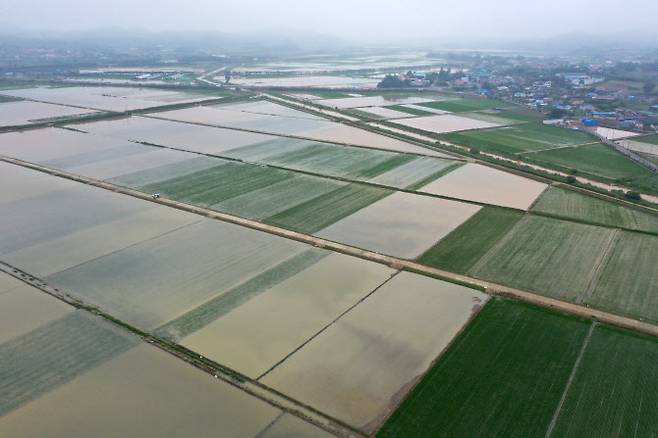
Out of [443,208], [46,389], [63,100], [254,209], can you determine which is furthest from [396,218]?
[63,100]

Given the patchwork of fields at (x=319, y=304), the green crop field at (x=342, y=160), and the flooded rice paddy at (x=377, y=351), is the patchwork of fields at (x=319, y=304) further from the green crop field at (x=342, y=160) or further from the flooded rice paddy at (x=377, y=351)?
the green crop field at (x=342, y=160)

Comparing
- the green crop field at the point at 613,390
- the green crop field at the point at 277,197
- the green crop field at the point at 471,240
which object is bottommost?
the green crop field at the point at 613,390

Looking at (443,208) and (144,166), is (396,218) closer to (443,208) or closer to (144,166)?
(443,208)

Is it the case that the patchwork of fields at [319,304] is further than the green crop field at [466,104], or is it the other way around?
the green crop field at [466,104]

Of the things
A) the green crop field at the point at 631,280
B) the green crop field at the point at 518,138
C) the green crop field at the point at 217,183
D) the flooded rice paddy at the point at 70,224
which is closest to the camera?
the green crop field at the point at 631,280

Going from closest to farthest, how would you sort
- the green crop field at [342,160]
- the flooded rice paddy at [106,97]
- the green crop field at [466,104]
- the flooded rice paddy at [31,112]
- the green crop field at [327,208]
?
the green crop field at [327,208]
the green crop field at [342,160]
the flooded rice paddy at [31,112]
the flooded rice paddy at [106,97]
the green crop field at [466,104]

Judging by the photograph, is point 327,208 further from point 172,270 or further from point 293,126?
point 293,126

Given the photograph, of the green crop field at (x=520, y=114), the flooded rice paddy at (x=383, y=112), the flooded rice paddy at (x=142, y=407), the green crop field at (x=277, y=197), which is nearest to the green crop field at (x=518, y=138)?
the green crop field at (x=520, y=114)

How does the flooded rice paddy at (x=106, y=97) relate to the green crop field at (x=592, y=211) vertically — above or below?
above
